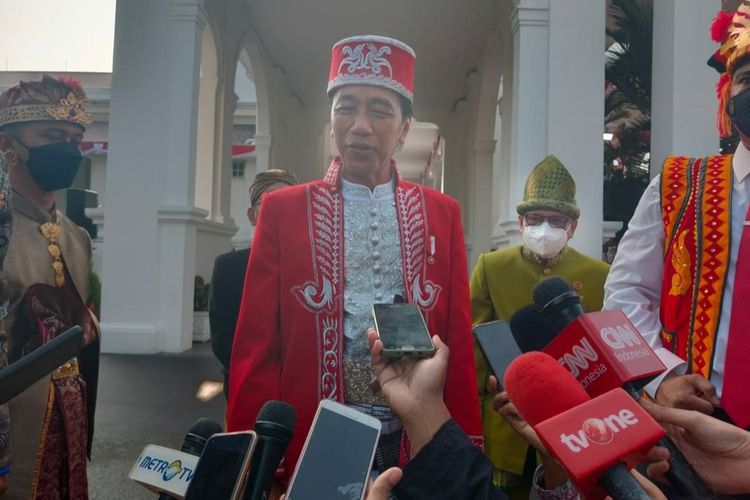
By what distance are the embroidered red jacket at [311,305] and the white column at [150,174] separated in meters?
5.68

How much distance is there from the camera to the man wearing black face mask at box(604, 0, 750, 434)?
1543 mm

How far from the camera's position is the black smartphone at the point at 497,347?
114 cm

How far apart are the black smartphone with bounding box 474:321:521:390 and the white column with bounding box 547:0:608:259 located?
5.27 m

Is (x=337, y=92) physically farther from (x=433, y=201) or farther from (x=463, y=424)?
(x=463, y=424)

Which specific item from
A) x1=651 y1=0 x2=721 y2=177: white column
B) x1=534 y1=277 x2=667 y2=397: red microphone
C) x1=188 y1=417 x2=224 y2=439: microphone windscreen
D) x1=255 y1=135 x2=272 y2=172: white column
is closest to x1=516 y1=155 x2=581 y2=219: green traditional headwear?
x1=651 y1=0 x2=721 y2=177: white column

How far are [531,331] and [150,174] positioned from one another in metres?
6.15

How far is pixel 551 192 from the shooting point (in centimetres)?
336

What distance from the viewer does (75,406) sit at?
91.4 inches

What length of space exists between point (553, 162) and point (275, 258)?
6.94 ft

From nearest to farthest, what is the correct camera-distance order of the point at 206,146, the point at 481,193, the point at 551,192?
the point at 551,192, the point at 206,146, the point at 481,193

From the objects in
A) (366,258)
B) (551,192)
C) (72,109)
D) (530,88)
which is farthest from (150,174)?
(366,258)

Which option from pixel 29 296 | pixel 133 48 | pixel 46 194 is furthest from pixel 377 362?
pixel 133 48

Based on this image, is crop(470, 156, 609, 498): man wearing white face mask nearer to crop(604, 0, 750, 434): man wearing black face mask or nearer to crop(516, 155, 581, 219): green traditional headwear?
crop(516, 155, 581, 219): green traditional headwear

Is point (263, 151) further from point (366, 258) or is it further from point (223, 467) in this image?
point (223, 467)
